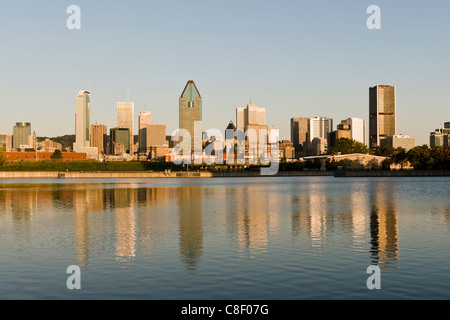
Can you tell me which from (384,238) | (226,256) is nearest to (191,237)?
(226,256)

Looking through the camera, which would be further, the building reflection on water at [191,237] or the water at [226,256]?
the building reflection on water at [191,237]

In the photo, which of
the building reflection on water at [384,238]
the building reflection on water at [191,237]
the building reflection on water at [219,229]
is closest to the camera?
the building reflection on water at [191,237]

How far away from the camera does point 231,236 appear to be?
34344 millimetres

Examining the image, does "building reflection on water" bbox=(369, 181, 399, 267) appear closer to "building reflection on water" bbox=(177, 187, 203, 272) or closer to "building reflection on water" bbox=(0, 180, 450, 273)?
"building reflection on water" bbox=(0, 180, 450, 273)

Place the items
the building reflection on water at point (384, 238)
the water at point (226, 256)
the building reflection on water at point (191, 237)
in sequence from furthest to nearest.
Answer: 1. the building reflection on water at point (384, 238)
2. the building reflection on water at point (191, 237)
3. the water at point (226, 256)

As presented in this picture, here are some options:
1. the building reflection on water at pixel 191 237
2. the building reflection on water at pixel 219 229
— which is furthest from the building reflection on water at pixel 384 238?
the building reflection on water at pixel 191 237

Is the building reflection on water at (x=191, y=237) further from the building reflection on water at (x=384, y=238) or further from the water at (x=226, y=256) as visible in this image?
the building reflection on water at (x=384, y=238)

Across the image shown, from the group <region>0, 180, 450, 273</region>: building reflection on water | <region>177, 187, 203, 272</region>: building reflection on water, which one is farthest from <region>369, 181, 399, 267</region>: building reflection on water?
<region>177, 187, 203, 272</region>: building reflection on water

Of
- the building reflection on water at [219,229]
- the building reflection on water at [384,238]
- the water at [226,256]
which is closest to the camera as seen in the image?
the water at [226,256]

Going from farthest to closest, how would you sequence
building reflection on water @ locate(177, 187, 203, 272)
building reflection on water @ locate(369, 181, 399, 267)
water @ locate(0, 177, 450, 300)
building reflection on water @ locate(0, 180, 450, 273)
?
building reflection on water @ locate(0, 180, 450, 273)
building reflection on water @ locate(369, 181, 399, 267)
building reflection on water @ locate(177, 187, 203, 272)
water @ locate(0, 177, 450, 300)

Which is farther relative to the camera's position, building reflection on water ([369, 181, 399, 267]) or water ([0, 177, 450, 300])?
building reflection on water ([369, 181, 399, 267])

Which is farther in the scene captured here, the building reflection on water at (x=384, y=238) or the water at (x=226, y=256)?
the building reflection on water at (x=384, y=238)
